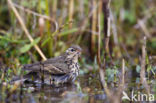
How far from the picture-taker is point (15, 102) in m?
3.88

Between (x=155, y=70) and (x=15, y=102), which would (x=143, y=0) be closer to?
(x=155, y=70)

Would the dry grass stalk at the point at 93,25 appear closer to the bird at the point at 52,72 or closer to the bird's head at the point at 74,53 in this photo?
the bird's head at the point at 74,53

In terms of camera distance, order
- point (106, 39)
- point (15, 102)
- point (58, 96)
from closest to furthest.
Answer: point (15, 102)
point (58, 96)
point (106, 39)

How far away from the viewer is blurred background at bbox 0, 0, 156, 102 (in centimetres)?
627

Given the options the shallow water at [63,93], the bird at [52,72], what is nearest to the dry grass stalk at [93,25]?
the bird at [52,72]

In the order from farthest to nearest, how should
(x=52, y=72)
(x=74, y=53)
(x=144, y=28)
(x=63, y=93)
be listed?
(x=144, y=28) < (x=74, y=53) < (x=52, y=72) < (x=63, y=93)

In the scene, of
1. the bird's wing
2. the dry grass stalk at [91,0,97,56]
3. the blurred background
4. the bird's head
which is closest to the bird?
the bird's wing

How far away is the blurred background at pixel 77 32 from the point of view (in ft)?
20.6

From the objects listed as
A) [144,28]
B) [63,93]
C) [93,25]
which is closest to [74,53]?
[63,93]

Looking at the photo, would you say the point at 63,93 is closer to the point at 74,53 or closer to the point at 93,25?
the point at 74,53

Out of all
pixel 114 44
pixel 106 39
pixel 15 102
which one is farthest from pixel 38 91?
pixel 114 44

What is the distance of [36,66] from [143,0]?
17.9ft

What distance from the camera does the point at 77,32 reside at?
293 inches

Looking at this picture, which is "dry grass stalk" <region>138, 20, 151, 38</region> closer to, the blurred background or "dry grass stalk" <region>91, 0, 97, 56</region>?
the blurred background
